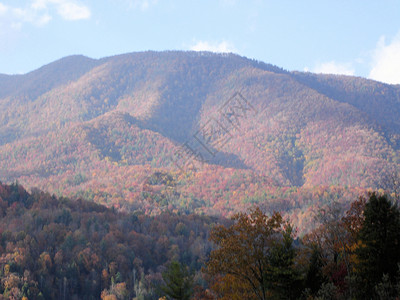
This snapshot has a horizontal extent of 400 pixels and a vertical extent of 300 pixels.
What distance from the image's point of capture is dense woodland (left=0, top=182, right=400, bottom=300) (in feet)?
111

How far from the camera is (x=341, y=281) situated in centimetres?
4406

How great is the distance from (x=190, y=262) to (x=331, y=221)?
9580cm

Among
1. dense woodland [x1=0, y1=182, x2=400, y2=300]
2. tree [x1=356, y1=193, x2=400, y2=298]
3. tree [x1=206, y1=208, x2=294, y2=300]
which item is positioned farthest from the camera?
tree [x1=356, y1=193, x2=400, y2=298]

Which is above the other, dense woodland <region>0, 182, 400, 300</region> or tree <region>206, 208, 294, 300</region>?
tree <region>206, 208, 294, 300</region>

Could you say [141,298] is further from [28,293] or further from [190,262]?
[190,262]

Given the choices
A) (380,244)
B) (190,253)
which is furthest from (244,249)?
(190,253)

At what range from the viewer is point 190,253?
13850 cm

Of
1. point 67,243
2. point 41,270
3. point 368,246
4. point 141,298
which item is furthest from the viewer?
point 67,243

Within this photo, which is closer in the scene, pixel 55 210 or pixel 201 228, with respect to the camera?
pixel 55 210

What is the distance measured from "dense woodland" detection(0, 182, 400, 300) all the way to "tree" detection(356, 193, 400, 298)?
9cm

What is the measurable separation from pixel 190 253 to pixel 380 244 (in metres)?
107

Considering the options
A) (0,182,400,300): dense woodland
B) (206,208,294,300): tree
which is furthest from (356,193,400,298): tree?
(206,208,294,300): tree

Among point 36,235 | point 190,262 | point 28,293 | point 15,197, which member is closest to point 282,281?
point 28,293

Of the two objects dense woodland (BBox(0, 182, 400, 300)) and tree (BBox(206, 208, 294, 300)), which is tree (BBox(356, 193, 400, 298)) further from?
tree (BBox(206, 208, 294, 300))
